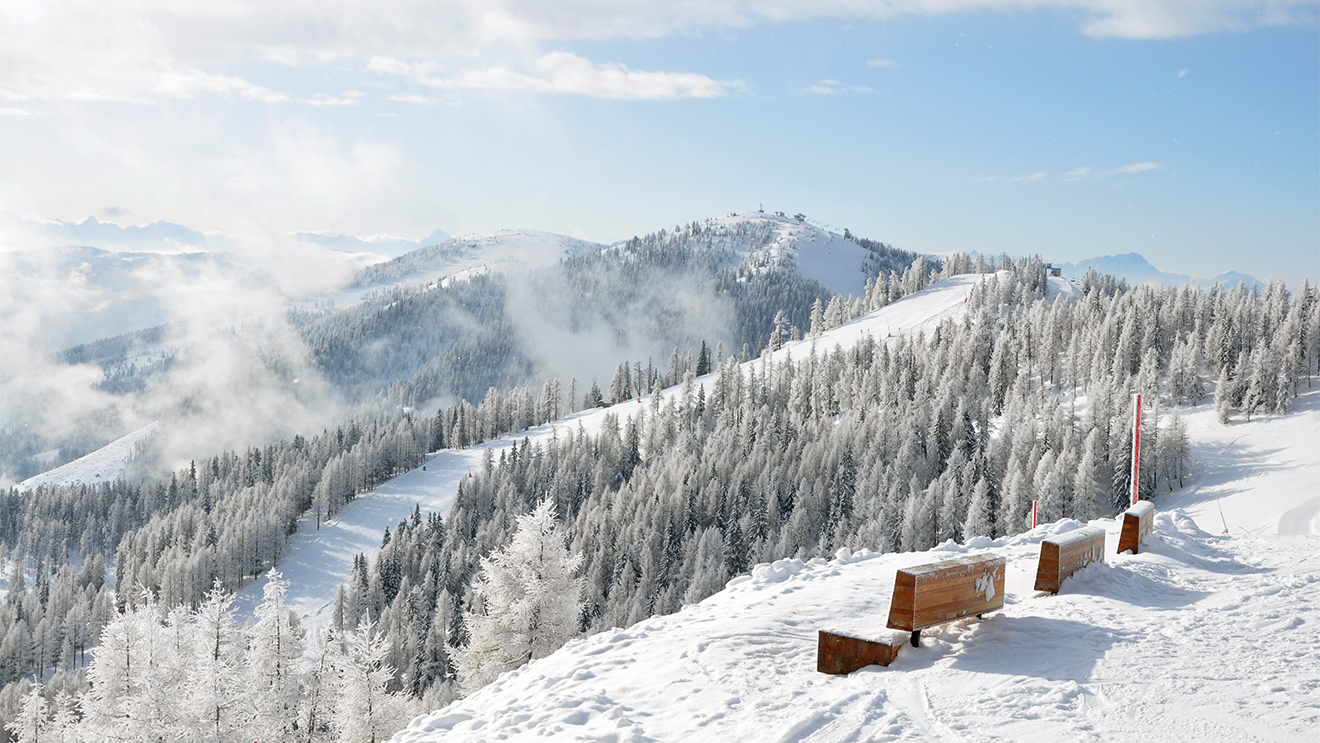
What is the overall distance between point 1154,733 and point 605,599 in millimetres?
82619

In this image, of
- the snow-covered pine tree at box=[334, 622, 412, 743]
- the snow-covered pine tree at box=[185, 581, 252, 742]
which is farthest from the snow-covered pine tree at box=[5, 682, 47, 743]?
the snow-covered pine tree at box=[334, 622, 412, 743]

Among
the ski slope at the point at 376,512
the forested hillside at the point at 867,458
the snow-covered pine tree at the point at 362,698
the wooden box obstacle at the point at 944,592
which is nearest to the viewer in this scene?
the wooden box obstacle at the point at 944,592

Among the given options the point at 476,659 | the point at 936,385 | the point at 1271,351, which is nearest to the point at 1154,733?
the point at 476,659

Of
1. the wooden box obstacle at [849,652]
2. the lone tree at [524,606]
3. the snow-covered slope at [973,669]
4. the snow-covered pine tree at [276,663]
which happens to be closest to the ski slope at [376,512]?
the snow-covered pine tree at [276,663]

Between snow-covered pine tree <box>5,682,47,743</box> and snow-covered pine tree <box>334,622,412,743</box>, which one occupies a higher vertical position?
snow-covered pine tree <box>334,622,412,743</box>

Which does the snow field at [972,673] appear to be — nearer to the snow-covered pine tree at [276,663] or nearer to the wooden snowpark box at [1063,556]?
the wooden snowpark box at [1063,556]

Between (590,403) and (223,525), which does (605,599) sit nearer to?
(223,525)

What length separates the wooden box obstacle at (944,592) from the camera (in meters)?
10.2

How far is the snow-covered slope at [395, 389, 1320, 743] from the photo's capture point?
8.35 metres

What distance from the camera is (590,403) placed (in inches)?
7628

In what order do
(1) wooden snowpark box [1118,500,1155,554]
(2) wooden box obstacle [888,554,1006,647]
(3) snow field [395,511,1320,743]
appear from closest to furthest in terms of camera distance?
(3) snow field [395,511,1320,743] < (2) wooden box obstacle [888,554,1006,647] < (1) wooden snowpark box [1118,500,1155,554]

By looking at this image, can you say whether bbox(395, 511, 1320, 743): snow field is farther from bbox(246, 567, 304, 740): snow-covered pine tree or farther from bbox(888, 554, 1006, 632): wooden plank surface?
bbox(246, 567, 304, 740): snow-covered pine tree

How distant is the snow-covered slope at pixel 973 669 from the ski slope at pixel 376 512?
320 feet

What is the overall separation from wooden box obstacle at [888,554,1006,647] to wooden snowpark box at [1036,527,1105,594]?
7.39ft
